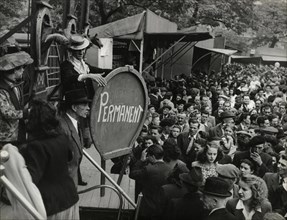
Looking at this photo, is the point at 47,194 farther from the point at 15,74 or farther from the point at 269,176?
the point at 269,176

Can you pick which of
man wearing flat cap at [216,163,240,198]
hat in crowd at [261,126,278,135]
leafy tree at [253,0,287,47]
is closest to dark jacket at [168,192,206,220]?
man wearing flat cap at [216,163,240,198]

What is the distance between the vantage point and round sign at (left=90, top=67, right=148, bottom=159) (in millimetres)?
3127

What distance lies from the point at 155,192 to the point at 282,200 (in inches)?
53.8

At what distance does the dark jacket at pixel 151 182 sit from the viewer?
375 centimetres

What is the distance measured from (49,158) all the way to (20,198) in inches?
15.6

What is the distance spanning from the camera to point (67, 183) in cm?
266

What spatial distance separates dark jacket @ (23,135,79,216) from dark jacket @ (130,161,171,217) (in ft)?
3.83

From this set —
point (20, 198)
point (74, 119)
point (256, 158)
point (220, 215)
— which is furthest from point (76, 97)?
point (256, 158)

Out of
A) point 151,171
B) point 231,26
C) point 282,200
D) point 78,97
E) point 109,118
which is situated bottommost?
point 282,200

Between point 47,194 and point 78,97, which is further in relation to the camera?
point 78,97

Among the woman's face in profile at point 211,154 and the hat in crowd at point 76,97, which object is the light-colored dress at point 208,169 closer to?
the woman's face in profile at point 211,154

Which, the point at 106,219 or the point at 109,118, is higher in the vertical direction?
the point at 109,118

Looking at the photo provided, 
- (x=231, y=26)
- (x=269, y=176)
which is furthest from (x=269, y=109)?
(x=231, y=26)

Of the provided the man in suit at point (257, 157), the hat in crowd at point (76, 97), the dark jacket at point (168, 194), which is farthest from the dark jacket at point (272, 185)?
the hat in crowd at point (76, 97)
